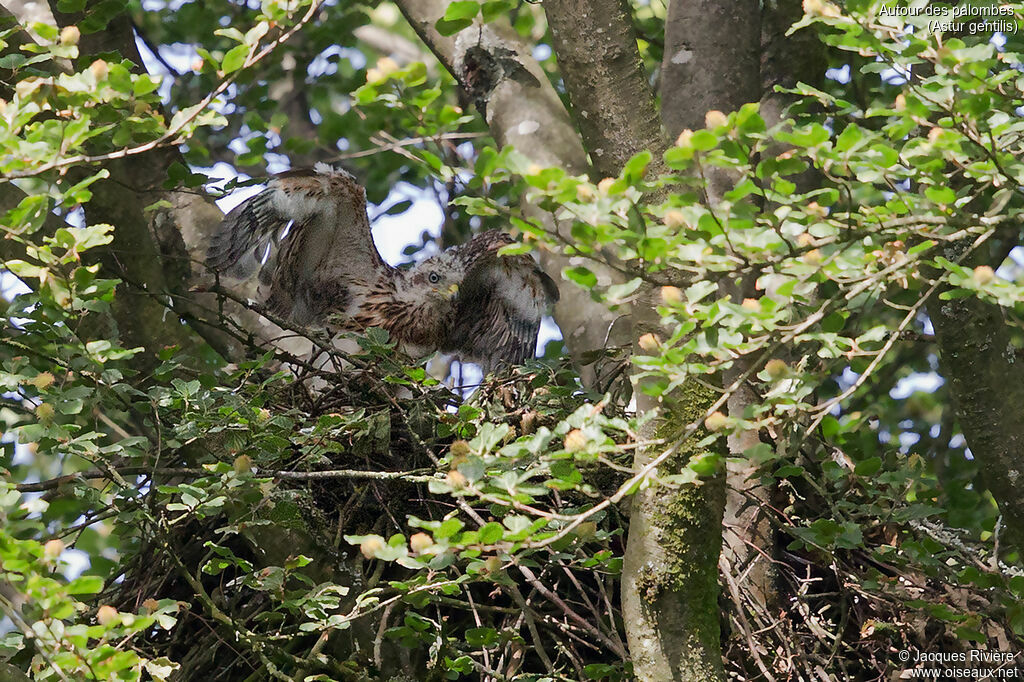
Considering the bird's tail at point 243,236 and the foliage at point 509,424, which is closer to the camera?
the foliage at point 509,424

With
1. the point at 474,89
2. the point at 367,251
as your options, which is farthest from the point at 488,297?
the point at 474,89

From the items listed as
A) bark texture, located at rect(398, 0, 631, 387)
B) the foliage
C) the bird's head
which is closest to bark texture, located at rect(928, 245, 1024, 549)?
the foliage

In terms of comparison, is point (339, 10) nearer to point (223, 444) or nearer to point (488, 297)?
point (488, 297)

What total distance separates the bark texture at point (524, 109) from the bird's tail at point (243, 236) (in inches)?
37.6

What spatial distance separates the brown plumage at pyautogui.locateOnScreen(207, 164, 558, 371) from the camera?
4.36m

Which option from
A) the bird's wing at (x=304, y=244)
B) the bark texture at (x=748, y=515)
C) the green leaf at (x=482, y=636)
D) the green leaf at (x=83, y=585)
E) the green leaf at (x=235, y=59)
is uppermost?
the green leaf at (x=235, y=59)

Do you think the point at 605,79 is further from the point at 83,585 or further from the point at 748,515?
the point at 83,585

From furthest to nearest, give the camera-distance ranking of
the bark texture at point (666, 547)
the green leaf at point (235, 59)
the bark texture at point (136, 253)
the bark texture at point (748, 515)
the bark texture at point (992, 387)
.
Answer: the bark texture at point (136, 253) < the bark texture at point (748, 515) < the bark texture at point (992, 387) < the bark texture at point (666, 547) < the green leaf at point (235, 59)

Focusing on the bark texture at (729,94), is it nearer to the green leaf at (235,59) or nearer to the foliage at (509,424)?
the foliage at (509,424)

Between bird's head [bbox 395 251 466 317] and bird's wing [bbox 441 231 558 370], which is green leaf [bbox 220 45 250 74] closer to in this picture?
bird's wing [bbox 441 231 558 370]

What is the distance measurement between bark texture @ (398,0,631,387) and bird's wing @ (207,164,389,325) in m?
0.66

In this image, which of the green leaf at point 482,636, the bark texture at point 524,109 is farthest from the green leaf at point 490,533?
the bark texture at point 524,109

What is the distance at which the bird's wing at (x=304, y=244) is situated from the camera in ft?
13.4

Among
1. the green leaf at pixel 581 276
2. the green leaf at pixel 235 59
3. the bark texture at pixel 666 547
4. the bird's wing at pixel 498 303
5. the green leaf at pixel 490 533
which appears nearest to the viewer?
the green leaf at pixel 581 276
